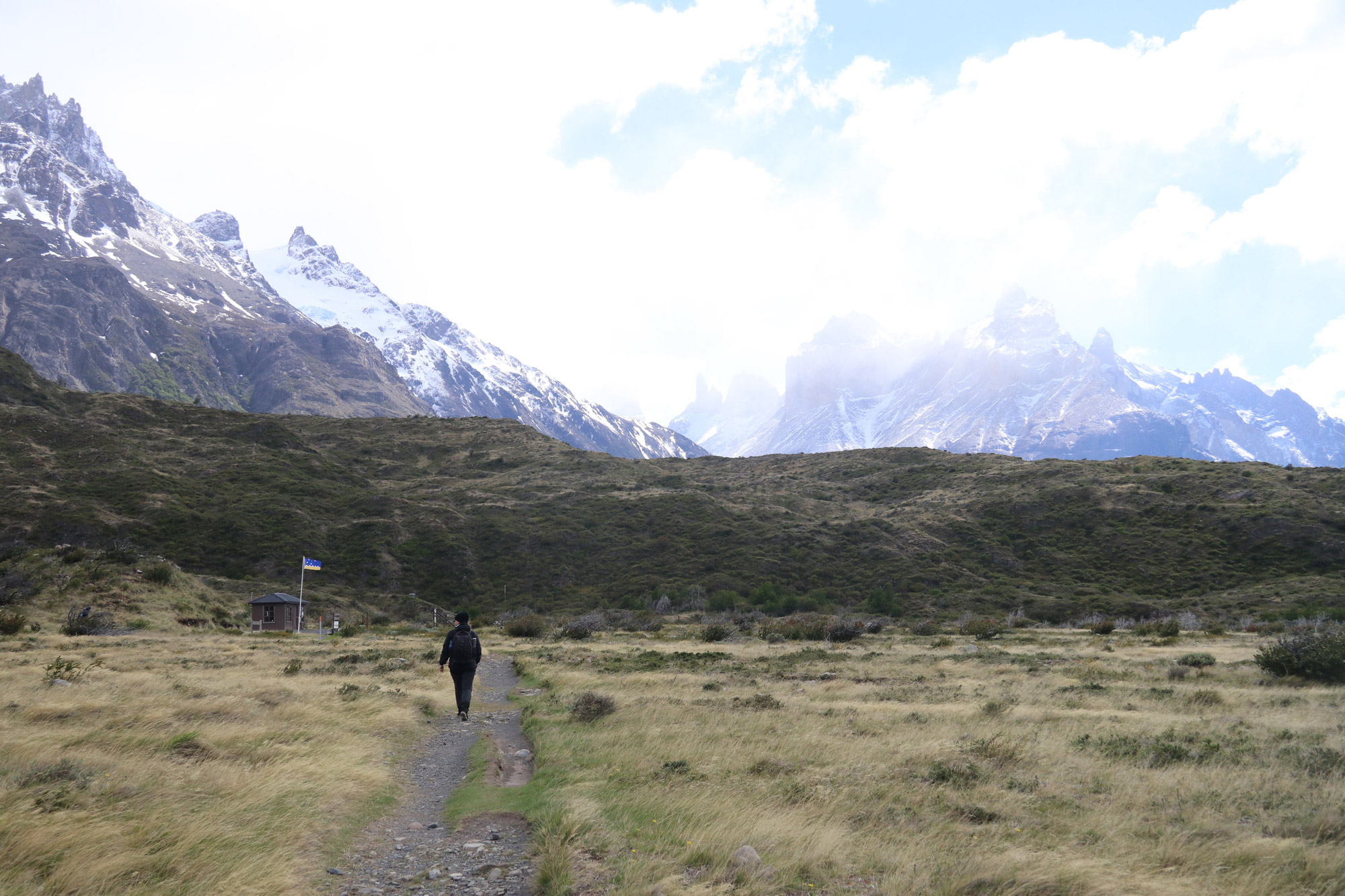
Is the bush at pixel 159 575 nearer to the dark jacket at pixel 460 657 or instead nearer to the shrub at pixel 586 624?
the shrub at pixel 586 624

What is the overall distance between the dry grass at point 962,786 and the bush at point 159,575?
35930 millimetres

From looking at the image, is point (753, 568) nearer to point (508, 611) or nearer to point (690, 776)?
point (508, 611)

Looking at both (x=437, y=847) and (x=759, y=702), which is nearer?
(x=437, y=847)

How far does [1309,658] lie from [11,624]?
4587 centimetres

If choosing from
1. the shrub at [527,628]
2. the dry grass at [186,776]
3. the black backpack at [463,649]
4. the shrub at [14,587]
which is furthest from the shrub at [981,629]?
the shrub at [14,587]

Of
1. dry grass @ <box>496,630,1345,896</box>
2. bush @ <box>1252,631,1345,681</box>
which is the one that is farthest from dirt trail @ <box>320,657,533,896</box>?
bush @ <box>1252,631,1345,681</box>

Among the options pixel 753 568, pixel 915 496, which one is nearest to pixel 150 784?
pixel 753 568

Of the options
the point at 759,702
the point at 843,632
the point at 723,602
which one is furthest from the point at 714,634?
the point at 759,702

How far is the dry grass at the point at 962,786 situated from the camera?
6.43m

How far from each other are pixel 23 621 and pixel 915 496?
90.3 metres

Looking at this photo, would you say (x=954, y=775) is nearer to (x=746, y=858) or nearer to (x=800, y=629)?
(x=746, y=858)

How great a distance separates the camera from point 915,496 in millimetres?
96562

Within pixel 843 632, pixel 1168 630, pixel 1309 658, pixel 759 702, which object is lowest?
pixel 843 632

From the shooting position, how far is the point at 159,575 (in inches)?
1709
